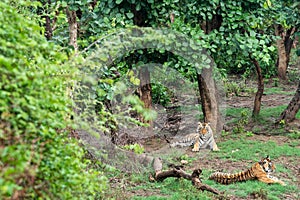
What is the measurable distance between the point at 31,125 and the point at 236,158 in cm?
602

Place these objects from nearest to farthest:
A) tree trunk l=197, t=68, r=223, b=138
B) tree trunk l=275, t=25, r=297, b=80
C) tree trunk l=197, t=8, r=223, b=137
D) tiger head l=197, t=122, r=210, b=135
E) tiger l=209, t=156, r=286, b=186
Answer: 1. tiger l=209, t=156, r=286, b=186
2. tiger head l=197, t=122, r=210, b=135
3. tree trunk l=197, t=8, r=223, b=137
4. tree trunk l=197, t=68, r=223, b=138
5. tree trunk l=275, t=25, r=297, b=80

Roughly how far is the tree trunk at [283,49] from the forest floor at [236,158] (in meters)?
2.75

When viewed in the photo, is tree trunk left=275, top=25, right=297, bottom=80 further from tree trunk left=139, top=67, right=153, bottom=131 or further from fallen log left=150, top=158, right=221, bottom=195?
fallen log left=150, top=158, right=221, bottom=195

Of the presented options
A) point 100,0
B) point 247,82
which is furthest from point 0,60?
point 247,82

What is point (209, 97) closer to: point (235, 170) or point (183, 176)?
point (235, 170)

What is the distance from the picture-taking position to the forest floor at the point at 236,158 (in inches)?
237

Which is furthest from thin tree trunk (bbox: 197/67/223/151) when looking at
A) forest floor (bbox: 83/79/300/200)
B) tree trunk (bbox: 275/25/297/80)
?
tree trunk (bbox: 275/25/297/80)

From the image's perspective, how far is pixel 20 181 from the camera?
234cm

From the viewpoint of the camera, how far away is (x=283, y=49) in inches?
576

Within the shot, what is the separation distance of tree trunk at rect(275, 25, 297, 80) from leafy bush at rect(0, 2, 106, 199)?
40.9 feet

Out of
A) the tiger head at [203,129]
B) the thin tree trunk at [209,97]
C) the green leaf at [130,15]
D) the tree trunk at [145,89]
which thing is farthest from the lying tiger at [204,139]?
the green leaf at [130,15]

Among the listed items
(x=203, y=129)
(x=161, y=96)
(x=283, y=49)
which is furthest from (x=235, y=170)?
(x=283, y=49)

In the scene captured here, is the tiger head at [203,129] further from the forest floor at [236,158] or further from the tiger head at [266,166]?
the tiger head at [266,166]

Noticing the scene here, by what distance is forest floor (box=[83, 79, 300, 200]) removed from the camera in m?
6.02
